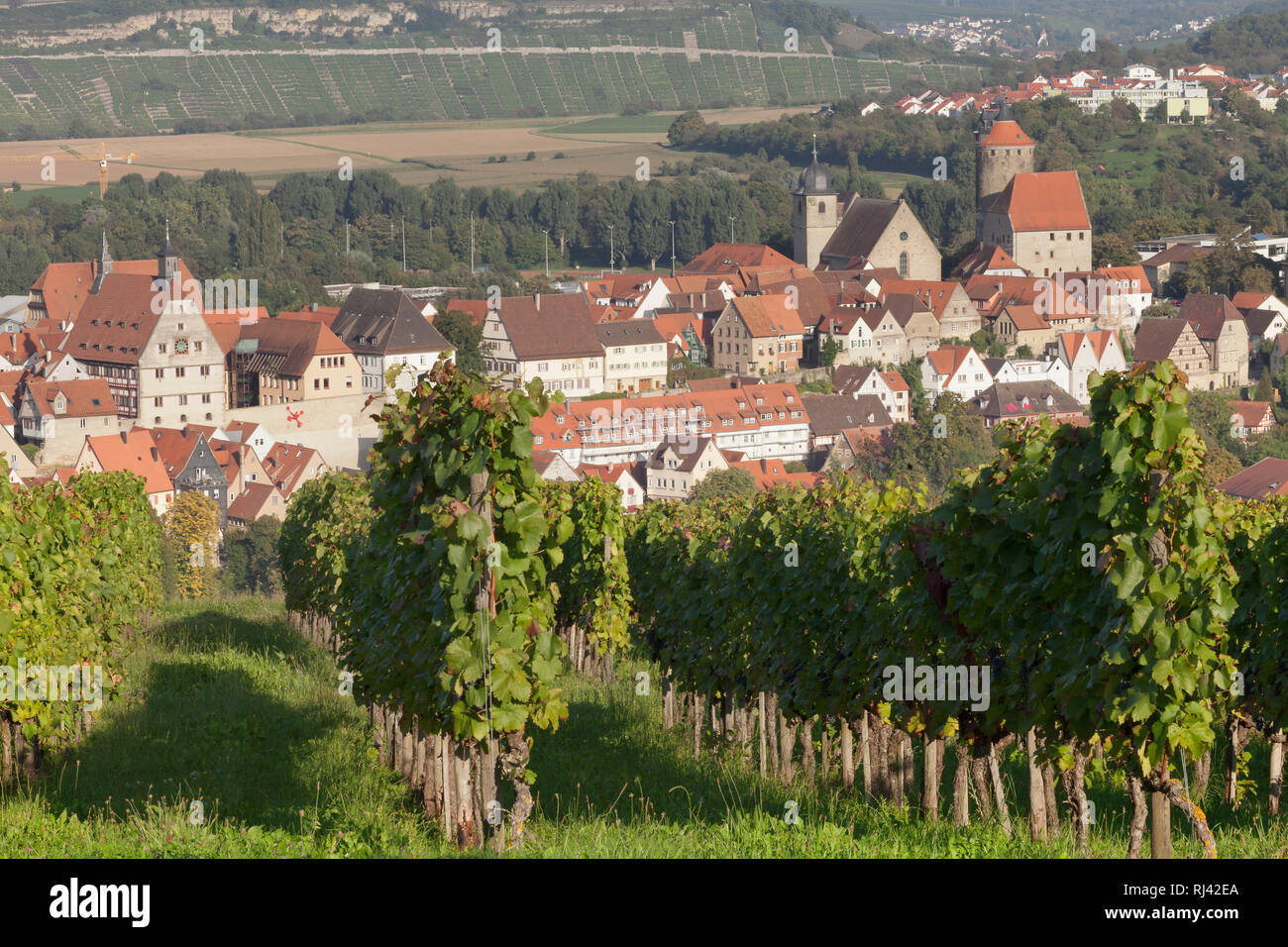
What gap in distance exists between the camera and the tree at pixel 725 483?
75250 millimetres

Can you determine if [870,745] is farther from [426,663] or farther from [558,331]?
[558,331]

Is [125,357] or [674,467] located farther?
[125,357]

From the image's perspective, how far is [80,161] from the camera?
182000 millimetres

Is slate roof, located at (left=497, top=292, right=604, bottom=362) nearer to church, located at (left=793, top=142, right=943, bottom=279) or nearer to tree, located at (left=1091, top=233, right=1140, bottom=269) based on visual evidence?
church, located at (left=793, top=142, right=943, bottom=279)

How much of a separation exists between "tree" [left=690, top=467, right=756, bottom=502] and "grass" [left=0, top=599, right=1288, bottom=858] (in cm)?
5141

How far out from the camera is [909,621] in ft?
42.3

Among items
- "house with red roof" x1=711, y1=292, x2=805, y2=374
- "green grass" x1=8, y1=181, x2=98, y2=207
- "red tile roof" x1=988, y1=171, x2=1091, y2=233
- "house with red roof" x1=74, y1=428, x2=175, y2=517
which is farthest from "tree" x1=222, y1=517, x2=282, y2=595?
"green grass" x1=8, y1=181, x2=98, y2=207

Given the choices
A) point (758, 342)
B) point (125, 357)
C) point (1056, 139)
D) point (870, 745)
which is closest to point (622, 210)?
point (1056, 139)

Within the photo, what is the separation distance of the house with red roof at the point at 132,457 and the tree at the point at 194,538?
1.74 metres

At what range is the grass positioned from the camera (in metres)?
10.2

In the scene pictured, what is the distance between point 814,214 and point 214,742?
392 feet

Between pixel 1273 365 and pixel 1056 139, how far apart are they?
6011cm

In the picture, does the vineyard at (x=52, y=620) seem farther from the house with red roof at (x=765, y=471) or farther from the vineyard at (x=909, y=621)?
the house with red roof at (x=765, y=471)
